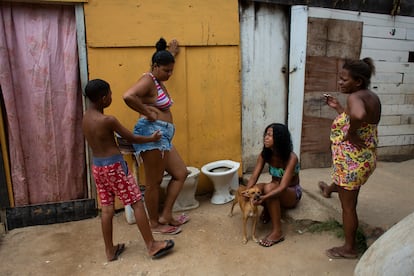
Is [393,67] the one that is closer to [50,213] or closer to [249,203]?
[249,203]

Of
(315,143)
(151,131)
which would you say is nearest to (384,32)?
(315,143)

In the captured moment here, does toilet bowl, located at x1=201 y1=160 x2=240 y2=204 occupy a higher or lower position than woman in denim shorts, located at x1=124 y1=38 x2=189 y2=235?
lower

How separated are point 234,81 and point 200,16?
82 cm

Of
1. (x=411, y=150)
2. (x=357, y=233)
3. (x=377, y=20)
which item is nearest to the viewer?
(x=357, y=233)

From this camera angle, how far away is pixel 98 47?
10.6 feet

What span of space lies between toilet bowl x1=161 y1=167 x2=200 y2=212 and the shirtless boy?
90 centimetres

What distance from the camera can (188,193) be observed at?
362 centimetres

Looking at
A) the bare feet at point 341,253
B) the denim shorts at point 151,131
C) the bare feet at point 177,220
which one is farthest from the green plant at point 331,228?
the denim shorts at point 151,131

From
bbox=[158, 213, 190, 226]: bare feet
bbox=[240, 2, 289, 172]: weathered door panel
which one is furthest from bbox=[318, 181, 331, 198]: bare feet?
bbox=[158, 213, 190, 226]: bare feet

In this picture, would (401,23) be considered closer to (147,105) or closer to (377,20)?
(377,20)

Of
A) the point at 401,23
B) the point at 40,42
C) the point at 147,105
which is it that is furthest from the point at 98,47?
the point at 401,23

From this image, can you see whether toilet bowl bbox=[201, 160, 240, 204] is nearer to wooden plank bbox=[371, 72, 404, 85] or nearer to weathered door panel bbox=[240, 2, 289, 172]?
weathered door panel bbox=[240, 2, 289, 172]

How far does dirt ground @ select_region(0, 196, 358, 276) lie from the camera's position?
254cm

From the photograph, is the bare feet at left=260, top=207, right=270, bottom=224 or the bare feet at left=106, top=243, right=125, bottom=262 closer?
the bare feet at left=106, top=243, right=125, bottom=262
